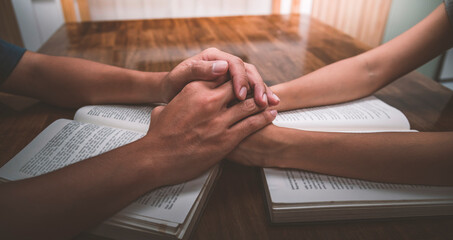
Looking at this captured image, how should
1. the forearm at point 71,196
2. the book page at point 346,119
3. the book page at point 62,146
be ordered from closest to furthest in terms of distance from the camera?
the forearm at point 71,196 < the book page at point 62,146 < the book page at point 346,119

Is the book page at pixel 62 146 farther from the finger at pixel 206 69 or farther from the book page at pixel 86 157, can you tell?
the finger at pixel 206 69

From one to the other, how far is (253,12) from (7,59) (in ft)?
7.34

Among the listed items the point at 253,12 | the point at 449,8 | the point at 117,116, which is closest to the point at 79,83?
the point at 117,116

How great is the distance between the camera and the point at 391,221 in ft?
1.45

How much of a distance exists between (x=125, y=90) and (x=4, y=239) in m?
0.43

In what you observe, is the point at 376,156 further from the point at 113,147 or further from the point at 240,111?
the point at 113,147

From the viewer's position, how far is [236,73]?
59cm

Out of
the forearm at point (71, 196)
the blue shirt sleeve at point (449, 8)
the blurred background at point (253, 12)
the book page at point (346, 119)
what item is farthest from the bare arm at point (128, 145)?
the blurred background at point (253, 12)

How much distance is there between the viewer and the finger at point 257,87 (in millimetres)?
579

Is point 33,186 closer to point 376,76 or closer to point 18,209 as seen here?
point 18,209

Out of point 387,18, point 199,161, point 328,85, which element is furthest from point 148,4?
point 199,161

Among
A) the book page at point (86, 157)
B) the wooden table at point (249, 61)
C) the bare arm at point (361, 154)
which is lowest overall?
the wooden table at point (249, 61)

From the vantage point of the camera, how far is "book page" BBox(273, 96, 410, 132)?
0.63 m

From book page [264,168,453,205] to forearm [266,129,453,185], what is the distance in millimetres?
13
